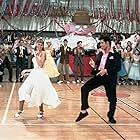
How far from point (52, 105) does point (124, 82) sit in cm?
828

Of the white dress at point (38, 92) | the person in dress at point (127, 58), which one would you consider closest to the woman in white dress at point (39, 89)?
the white dress at point (38, 92)

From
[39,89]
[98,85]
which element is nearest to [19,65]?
[39,89]

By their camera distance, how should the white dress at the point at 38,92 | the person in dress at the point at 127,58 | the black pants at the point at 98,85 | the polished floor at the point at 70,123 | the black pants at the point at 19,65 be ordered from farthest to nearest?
1. the person in dress at the point at 127,58
2. the black pants at the point at 19,65
3. the white dress at the point at 38,92
4. the black pants at the point at 98,85
5. the polished floor at the point at 70,123

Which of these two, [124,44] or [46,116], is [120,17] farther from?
[46,116]

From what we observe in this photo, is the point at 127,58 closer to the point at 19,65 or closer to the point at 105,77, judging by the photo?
the point at 19,65

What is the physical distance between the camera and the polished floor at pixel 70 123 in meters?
6.64

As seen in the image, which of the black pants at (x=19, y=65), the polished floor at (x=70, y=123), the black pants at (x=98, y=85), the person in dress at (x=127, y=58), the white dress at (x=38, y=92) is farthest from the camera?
the person in dress at (x=127, y=58)

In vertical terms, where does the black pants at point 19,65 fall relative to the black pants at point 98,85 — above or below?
below

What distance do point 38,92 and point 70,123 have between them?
2.95ft

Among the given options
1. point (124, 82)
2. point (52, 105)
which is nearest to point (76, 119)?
point (52, 105)

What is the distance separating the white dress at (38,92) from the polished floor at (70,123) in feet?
1.20

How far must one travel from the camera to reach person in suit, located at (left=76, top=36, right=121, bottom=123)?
767cm

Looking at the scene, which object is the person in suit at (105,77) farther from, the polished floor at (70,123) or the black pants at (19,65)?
the black pants at (19,65)

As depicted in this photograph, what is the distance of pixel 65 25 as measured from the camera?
62.7 ft
